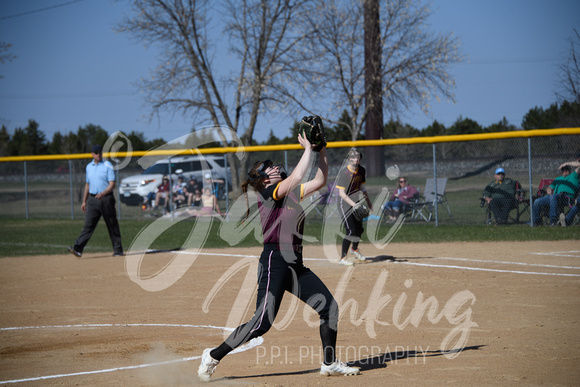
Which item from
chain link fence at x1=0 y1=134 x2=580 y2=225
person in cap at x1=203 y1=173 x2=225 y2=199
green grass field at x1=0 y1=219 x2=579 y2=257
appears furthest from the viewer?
person in cap at x1=203 y1=173 x2=225 y2=199

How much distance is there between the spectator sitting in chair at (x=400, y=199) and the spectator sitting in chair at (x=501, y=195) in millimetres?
2215

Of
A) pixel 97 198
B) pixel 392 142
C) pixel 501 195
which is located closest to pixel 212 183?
pixel 392 142

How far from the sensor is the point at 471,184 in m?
17.9

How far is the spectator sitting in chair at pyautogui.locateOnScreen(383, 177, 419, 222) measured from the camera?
18344mm

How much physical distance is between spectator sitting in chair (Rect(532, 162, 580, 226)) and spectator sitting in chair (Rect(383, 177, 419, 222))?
3.54 metres

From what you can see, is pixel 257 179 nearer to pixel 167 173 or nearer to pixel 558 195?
pixel 558 195

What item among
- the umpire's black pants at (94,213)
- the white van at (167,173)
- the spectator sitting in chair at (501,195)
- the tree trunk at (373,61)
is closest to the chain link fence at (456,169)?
the spectator sitting in chair at (501,195)

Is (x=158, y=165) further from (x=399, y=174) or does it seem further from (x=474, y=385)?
(x=474, y=385)

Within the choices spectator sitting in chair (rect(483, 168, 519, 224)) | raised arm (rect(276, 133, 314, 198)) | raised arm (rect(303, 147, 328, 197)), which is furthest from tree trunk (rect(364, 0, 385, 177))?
raised arm (rect(276, 133, 314, 198))


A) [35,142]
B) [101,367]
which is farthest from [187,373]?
[35,142]

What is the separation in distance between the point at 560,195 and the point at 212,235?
31.2 feet

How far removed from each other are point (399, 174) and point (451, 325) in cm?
1243

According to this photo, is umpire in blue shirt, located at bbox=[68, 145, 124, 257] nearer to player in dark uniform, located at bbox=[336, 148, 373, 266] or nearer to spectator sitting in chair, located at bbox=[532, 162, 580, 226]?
player in dark uniform, located at bbox=[336, 148, 373, 266]

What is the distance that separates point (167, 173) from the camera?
79.2 feet
